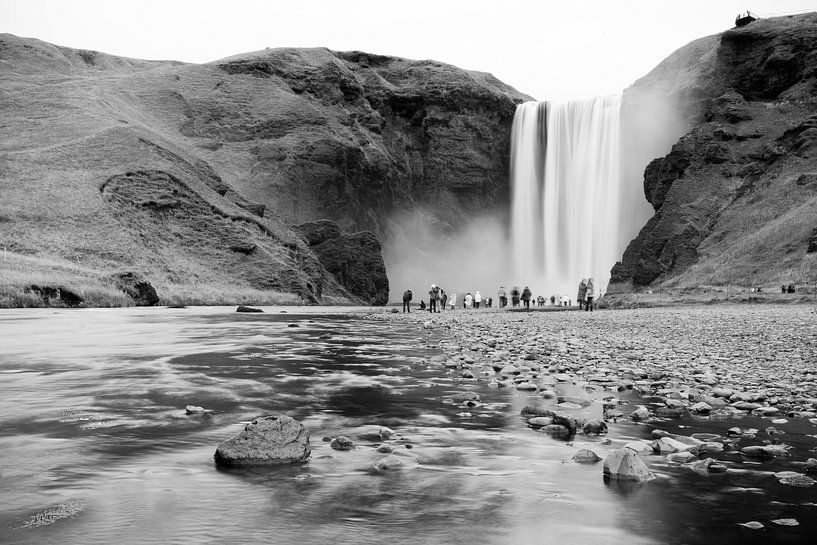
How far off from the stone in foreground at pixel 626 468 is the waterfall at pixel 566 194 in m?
70.6

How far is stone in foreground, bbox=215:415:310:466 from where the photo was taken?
222 inches

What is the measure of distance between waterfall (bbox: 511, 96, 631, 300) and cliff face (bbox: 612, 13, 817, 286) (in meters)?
8.62

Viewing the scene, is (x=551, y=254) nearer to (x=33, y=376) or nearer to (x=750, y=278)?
(x=750, y=278)

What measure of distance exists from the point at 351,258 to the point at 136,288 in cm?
3267

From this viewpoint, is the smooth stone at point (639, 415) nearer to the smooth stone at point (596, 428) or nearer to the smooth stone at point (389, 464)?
the smooth stone at point (596, 428)

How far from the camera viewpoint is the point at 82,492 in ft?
15.6

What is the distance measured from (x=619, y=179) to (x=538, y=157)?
16.1 meters

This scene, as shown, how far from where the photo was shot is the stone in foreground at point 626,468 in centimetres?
516

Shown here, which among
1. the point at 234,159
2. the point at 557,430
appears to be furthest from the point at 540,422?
the point at 234,159

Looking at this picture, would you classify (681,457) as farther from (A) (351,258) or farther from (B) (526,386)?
(A) (351,258)

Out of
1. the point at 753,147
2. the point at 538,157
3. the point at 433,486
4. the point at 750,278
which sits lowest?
the point at 433,486

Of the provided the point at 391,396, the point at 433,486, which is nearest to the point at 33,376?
the point at 391,396

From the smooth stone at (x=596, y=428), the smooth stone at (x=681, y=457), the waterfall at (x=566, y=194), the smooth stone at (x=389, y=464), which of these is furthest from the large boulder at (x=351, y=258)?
the smooth stone at (x=681, y=457)

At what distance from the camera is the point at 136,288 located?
42.2 metres
